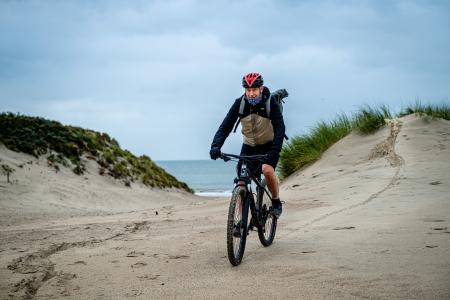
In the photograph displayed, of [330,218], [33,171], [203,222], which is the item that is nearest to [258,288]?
[330,218]

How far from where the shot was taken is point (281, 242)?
19.1 ft

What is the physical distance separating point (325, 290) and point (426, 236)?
6.76 ft

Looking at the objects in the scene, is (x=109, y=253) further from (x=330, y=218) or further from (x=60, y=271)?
(x=330, y=218)

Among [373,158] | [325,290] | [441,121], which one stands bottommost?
[325,290]

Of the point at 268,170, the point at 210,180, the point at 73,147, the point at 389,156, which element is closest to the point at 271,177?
the point at 268,170

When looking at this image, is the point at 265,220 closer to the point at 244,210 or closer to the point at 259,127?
the point at 244,210

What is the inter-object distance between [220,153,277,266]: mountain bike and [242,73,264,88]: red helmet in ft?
2.69

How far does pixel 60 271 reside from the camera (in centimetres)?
465

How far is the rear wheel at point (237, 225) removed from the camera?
4574mm

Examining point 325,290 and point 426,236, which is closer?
point 325,290

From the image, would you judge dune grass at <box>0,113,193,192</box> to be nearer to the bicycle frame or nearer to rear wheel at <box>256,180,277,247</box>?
rear wheel at <box>256,180,277,247</box>

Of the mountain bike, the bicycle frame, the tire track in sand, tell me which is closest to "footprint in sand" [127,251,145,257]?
the mountain bike

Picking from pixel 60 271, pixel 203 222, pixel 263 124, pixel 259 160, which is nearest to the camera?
pixel 60 271

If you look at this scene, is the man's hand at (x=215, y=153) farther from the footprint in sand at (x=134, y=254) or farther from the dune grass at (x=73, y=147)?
→ the dune grass at (x=73, y=147)
